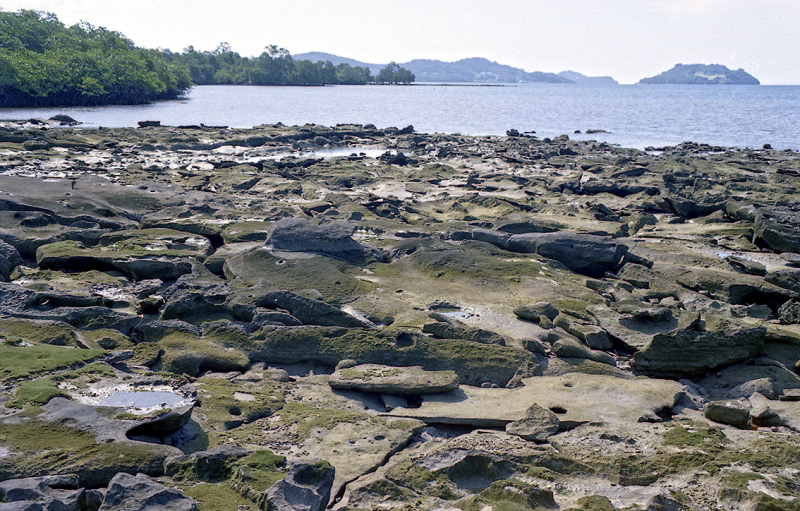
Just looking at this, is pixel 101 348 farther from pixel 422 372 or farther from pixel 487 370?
pixel 487 370

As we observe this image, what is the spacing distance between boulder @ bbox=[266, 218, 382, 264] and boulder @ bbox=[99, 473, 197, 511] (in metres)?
6.21

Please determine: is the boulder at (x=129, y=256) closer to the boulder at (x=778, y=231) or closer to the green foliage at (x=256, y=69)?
the boulder at (x=778, y=231)

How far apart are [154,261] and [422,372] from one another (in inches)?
190

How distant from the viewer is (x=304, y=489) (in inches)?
152

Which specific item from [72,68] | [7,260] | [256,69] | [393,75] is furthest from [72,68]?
[393,75]

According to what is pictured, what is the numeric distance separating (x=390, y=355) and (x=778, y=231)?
9.18 meters

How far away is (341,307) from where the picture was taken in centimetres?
827

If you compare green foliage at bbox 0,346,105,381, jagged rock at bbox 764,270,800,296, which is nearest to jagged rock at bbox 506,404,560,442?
→ green foliage at bbox 0,346,105,381

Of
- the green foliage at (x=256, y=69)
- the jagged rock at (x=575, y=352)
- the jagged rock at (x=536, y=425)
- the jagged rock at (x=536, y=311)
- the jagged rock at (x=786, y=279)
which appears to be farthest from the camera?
the green foliage at (x=256, y=69)

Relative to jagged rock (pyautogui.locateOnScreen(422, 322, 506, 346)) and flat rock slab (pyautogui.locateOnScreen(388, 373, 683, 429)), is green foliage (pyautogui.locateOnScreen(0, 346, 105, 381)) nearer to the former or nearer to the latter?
flat rock slab (pyautogui.locateOnScreen(388, 373, 683, 429))

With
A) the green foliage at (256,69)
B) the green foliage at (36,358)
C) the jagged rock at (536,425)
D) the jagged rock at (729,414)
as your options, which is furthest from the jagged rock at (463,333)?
the green foliage at (256,69)

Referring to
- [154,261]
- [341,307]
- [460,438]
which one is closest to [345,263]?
[341,307]

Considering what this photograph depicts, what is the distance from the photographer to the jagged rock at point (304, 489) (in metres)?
3.76

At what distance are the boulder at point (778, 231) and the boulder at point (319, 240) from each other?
25.3 feet
